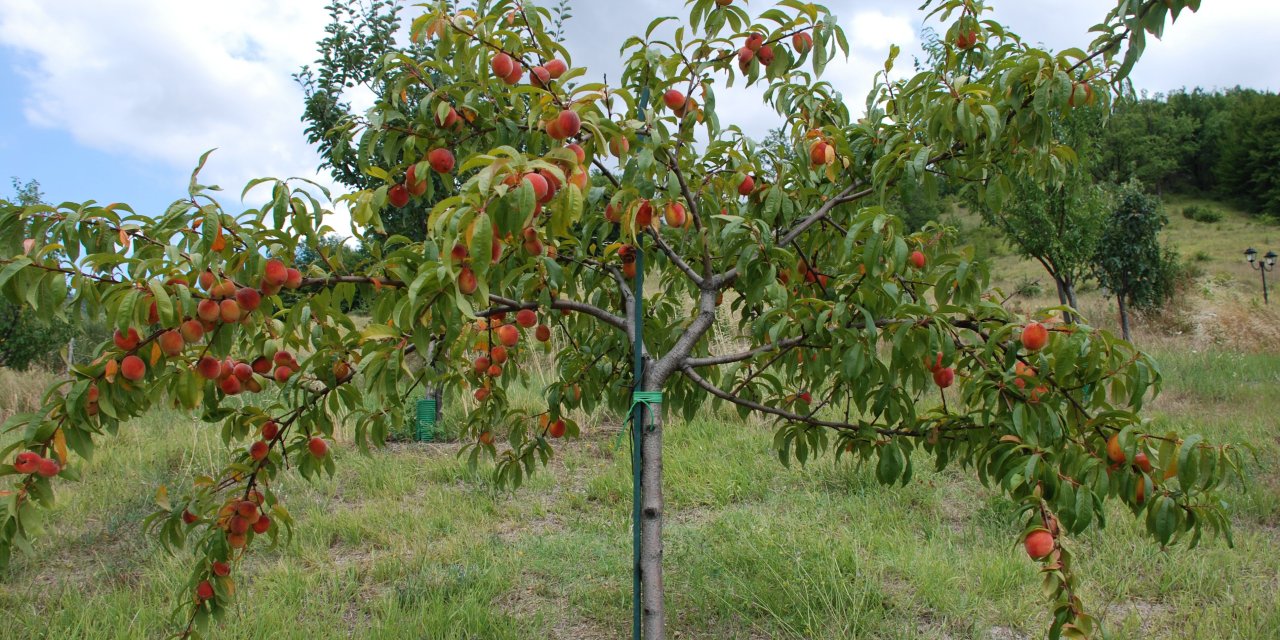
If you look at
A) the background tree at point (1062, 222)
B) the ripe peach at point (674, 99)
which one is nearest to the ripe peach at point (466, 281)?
the ripe peach at point (674, 99)

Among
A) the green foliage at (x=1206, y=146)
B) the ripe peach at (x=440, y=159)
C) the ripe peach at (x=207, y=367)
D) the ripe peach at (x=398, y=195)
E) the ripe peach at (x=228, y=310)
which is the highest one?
the green foliage at (x=1206, y=146)

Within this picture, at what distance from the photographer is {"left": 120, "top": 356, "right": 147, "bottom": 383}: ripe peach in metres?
1.09

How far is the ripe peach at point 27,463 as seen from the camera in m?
1.09

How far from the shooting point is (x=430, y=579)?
2816mm

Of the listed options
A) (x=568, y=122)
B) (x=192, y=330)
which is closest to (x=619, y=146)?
(x=568, y=122)

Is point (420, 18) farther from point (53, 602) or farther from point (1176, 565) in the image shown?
point (1176, 565)

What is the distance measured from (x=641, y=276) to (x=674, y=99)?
0.38 metres

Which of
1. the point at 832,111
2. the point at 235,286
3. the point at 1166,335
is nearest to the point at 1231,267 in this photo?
the point at 1166,335

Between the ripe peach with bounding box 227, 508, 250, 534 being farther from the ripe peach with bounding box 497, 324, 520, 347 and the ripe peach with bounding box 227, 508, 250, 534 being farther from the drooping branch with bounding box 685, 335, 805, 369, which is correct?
the drooping branch with bounding box 685, 335, 805, 369

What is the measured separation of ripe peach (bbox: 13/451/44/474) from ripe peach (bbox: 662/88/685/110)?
1.25m

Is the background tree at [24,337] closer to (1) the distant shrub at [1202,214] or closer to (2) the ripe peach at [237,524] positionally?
(2) the ripe peach at [237,524]

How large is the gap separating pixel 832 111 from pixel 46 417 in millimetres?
1786

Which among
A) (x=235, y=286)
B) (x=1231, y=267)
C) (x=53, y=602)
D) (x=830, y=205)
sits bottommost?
(x=53, y=602)

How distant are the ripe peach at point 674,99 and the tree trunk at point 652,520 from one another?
594 mm
